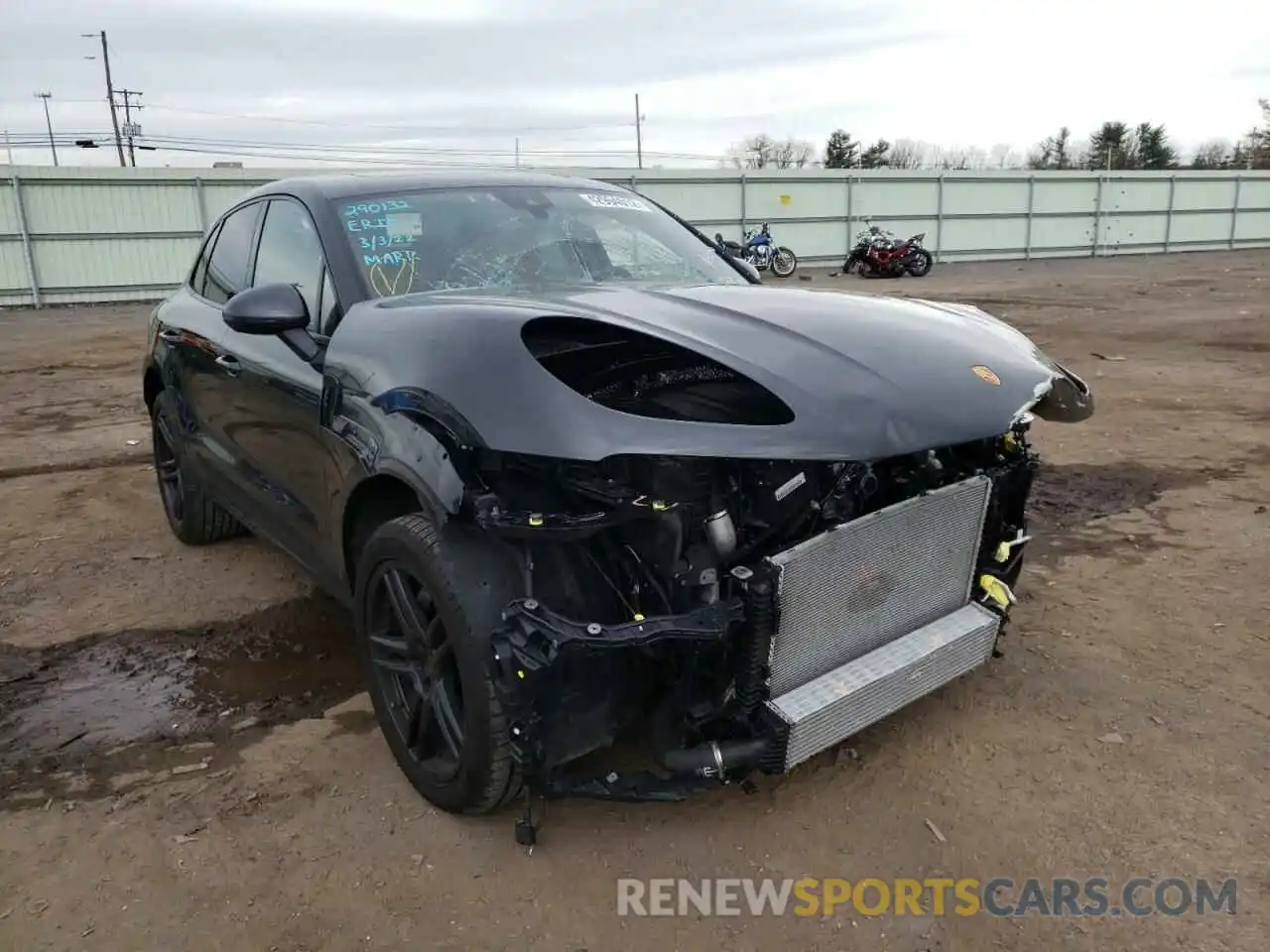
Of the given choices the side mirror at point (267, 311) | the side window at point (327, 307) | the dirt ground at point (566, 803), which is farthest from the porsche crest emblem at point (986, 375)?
the side mirror at point (267, 311)

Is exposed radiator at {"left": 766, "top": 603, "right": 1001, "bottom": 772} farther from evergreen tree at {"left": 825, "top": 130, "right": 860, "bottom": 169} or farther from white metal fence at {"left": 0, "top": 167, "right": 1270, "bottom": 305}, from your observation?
evergreen tree at {"left": 825, "top": 130, "right": 860, "bottom": 169}

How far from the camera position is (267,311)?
112 inches

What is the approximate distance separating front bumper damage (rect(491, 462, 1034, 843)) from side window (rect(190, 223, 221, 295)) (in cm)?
306

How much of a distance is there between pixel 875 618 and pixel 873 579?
0.14 metres

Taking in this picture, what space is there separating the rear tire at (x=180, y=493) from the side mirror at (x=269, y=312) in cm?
183

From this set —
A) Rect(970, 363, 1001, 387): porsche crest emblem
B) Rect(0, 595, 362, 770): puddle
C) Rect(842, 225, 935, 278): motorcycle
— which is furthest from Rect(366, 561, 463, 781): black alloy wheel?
Rect(842, 225, 935, 278): motorcycle

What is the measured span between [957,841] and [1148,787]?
2.10 ft

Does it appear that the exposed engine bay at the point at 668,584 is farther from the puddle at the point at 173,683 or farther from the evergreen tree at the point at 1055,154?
the evergreen tree at the point at 1055,154

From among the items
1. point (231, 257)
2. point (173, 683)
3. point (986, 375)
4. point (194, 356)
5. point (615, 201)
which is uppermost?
point (615, 201)

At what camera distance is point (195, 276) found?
4547mm

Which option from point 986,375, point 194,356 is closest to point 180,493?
point 194,356

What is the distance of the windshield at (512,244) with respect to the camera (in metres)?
3.11

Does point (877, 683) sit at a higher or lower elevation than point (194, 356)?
lower

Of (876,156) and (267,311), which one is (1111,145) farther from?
(267,311)
